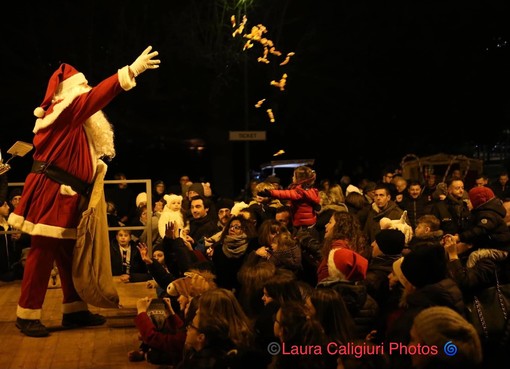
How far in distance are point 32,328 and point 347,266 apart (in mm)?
2888

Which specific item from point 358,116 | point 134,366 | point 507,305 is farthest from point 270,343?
point 358,116

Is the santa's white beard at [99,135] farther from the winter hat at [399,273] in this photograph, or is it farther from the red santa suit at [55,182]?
the winter hat at [399,273]

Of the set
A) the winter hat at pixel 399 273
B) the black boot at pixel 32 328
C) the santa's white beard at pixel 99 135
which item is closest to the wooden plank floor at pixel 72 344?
the black boot at pixel 32 328

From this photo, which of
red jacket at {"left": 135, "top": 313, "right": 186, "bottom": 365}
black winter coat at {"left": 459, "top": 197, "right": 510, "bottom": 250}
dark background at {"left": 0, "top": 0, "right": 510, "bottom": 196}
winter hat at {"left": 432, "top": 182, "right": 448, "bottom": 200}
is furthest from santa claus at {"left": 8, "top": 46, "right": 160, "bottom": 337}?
dark background at {"left": 0, "top": 0, "right": 510, "bottom": 196}

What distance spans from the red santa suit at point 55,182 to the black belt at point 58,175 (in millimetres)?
26

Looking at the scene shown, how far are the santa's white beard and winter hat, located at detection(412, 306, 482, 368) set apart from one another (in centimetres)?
406

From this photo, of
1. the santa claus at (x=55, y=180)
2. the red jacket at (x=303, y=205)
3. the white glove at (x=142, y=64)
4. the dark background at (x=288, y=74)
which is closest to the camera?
the white glove at (x=142, y=64)

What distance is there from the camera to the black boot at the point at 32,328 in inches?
268

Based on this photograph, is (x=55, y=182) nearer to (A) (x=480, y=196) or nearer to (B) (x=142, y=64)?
(B) (x=142, y=64)

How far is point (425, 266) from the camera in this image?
5141 mm

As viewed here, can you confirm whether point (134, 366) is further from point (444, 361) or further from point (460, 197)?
point (460, 197)

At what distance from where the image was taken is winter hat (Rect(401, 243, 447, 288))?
5145 millimetres

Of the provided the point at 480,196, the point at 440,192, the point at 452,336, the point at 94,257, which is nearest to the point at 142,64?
the point at 94,257

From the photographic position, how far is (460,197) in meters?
11.0
